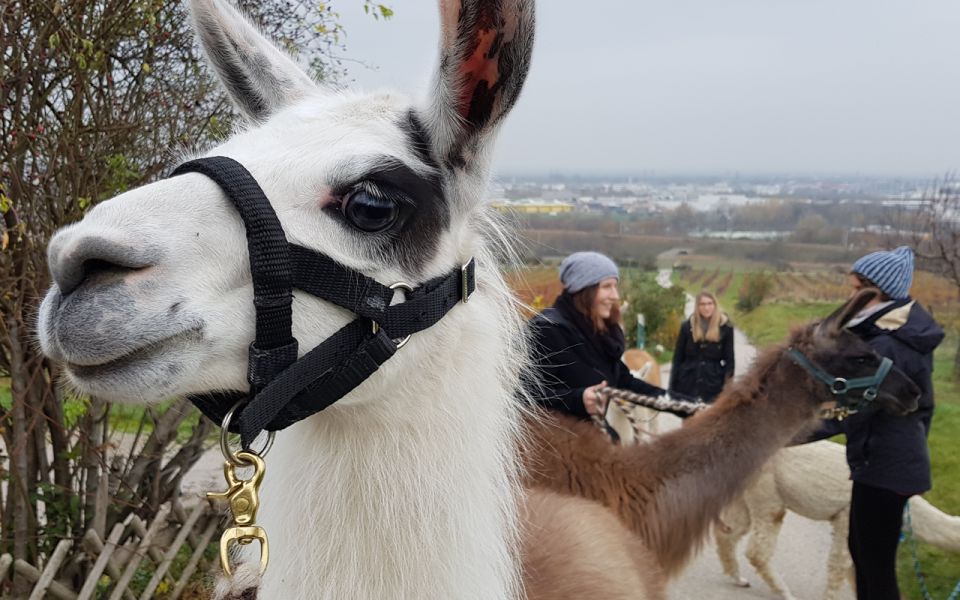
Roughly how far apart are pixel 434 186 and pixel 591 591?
1315mm

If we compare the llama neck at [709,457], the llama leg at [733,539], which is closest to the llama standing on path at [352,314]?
the llama neck at [709,457]

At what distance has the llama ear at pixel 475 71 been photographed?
4.10ft

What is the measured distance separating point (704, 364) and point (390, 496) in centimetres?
543

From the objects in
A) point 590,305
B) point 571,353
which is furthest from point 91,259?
point 590,305

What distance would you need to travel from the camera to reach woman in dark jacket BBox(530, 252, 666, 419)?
3438 mm

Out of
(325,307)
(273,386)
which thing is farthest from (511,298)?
(273,386)

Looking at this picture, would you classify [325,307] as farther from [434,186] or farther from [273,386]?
[434,186]

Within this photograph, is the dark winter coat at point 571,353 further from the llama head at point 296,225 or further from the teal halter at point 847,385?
the llama head at point 296,225

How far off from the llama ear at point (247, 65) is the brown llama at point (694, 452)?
1.39 meters

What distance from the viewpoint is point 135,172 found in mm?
3523

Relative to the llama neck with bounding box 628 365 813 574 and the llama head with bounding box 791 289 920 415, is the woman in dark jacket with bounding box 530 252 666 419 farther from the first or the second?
the llama head with bounding box 791 289 920 415

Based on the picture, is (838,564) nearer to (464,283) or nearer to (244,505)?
(464,283)

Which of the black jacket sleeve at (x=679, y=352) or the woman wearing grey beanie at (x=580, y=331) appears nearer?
the woman wearing grey beanie at (x=580, y=331)

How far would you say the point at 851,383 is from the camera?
350 centimetres
